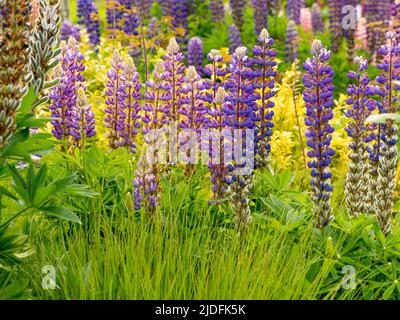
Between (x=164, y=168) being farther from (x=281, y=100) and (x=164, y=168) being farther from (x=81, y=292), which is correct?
(x=281, y=100)

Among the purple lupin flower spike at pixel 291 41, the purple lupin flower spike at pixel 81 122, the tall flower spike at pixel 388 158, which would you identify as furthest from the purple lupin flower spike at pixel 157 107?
the purple lupin flower spike at pixel 291 41

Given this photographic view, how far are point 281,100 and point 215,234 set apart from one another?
279cm

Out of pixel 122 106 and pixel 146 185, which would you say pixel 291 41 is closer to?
pixel 122 106

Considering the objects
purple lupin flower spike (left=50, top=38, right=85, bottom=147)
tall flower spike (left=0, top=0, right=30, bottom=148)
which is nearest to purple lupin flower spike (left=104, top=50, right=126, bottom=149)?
purple lupin flower spike (left=50, top=38, right=85, bottom=147)

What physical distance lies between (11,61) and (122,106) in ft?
6.91

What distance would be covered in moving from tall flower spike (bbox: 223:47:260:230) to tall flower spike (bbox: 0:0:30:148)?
1.54 m

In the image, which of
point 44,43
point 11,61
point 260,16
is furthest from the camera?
point 260,16

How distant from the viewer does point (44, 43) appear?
3363 millimetres

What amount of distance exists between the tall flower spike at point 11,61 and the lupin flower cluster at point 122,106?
1.97 meters

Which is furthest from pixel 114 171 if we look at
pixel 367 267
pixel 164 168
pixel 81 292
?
pixel 367 267

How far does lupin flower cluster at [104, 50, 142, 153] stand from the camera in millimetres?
4844

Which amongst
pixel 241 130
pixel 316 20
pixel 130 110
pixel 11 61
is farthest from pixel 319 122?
pixel 316 20

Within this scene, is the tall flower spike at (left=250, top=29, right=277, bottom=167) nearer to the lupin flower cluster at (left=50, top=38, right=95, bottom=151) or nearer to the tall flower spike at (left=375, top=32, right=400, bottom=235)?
the tall flower spike at (left=375, top=32, right=400, bottom=235)

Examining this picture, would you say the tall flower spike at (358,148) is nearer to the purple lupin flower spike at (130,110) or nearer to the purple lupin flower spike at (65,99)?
the purple lupin flower spike at (130,110)
